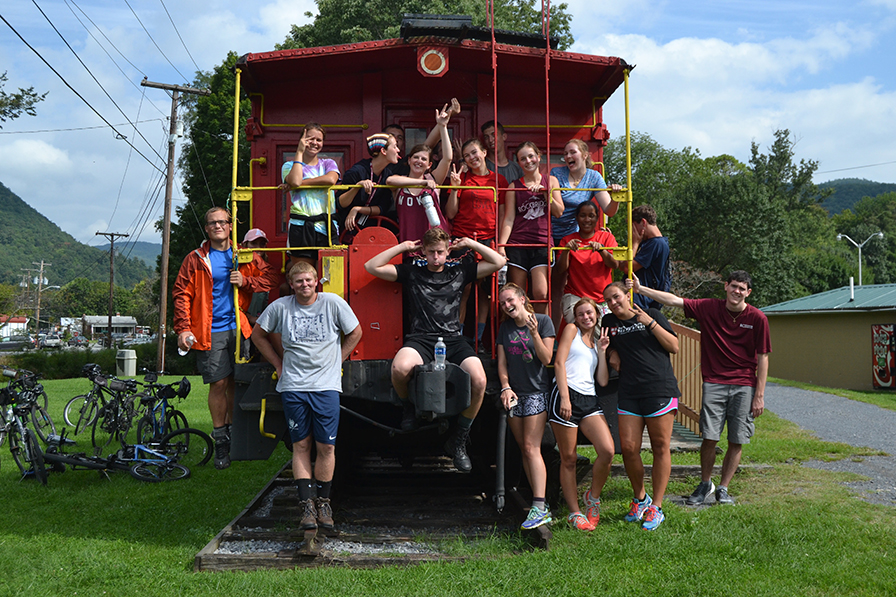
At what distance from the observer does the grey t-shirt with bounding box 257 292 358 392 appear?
484 centimetres

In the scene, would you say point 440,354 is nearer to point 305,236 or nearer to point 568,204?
point 305,236

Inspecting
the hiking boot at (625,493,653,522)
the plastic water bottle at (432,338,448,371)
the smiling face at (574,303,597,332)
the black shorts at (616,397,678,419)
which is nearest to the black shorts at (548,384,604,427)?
the black shorts at (616,397,678,419)

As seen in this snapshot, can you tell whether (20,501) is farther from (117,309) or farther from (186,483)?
(117,309)

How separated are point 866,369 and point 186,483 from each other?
21.7 meters

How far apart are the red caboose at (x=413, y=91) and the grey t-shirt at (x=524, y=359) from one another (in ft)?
7.06

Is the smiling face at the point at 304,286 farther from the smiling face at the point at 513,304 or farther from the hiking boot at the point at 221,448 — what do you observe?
the hiking boot at the point at 221,448

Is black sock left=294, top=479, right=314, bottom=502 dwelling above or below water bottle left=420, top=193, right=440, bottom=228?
below

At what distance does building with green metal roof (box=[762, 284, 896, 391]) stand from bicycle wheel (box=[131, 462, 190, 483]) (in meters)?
20.6

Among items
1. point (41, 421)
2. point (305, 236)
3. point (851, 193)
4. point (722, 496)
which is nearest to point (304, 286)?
point (305, 236)

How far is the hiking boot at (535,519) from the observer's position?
488 centimetres

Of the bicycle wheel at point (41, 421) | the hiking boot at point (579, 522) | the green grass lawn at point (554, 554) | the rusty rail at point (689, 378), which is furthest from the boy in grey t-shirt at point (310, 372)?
the rusty rail at point (689, 378)

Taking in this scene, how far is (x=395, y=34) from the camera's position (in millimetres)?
22578

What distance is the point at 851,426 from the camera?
1183 centimetres

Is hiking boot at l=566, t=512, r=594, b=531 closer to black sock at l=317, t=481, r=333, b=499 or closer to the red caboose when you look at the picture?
black sock at l=317, t=481, r=333, b=499
